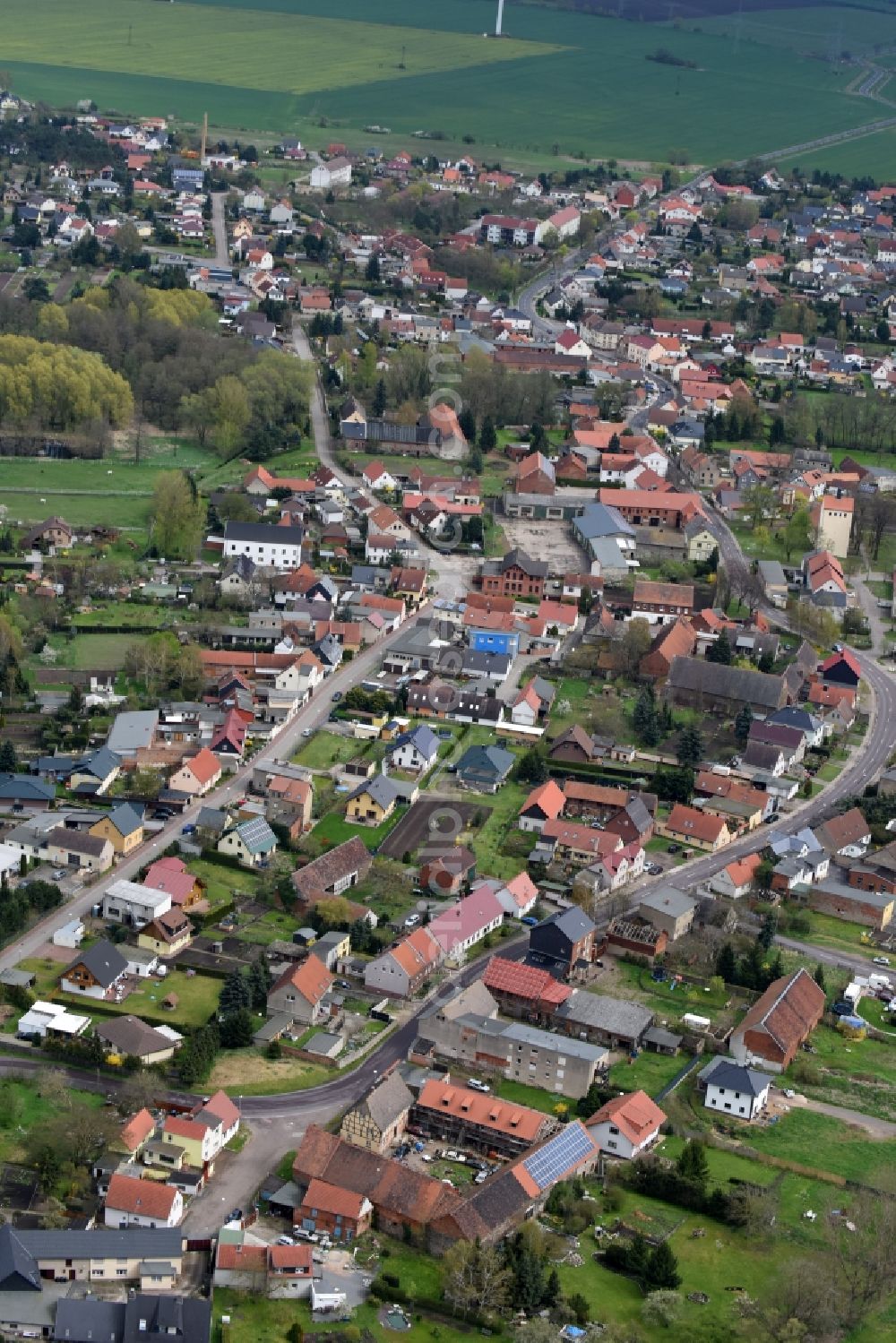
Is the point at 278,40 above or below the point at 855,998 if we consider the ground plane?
above

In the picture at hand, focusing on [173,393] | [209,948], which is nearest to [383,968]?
[209,948]

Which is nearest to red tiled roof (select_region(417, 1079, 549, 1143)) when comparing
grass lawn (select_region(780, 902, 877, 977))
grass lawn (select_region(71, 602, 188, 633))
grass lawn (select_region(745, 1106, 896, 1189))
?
grass lawn (select_region(745, 1106, 896, 1189))

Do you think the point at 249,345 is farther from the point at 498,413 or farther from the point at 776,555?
the point at 776,555

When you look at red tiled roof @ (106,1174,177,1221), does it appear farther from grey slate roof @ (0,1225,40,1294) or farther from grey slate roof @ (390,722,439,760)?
grey slate roof @ (390,722,439,760)

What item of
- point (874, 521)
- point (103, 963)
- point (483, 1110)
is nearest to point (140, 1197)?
point (483, 1110)

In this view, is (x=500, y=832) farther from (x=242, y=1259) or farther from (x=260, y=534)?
(x=260, y=534)
